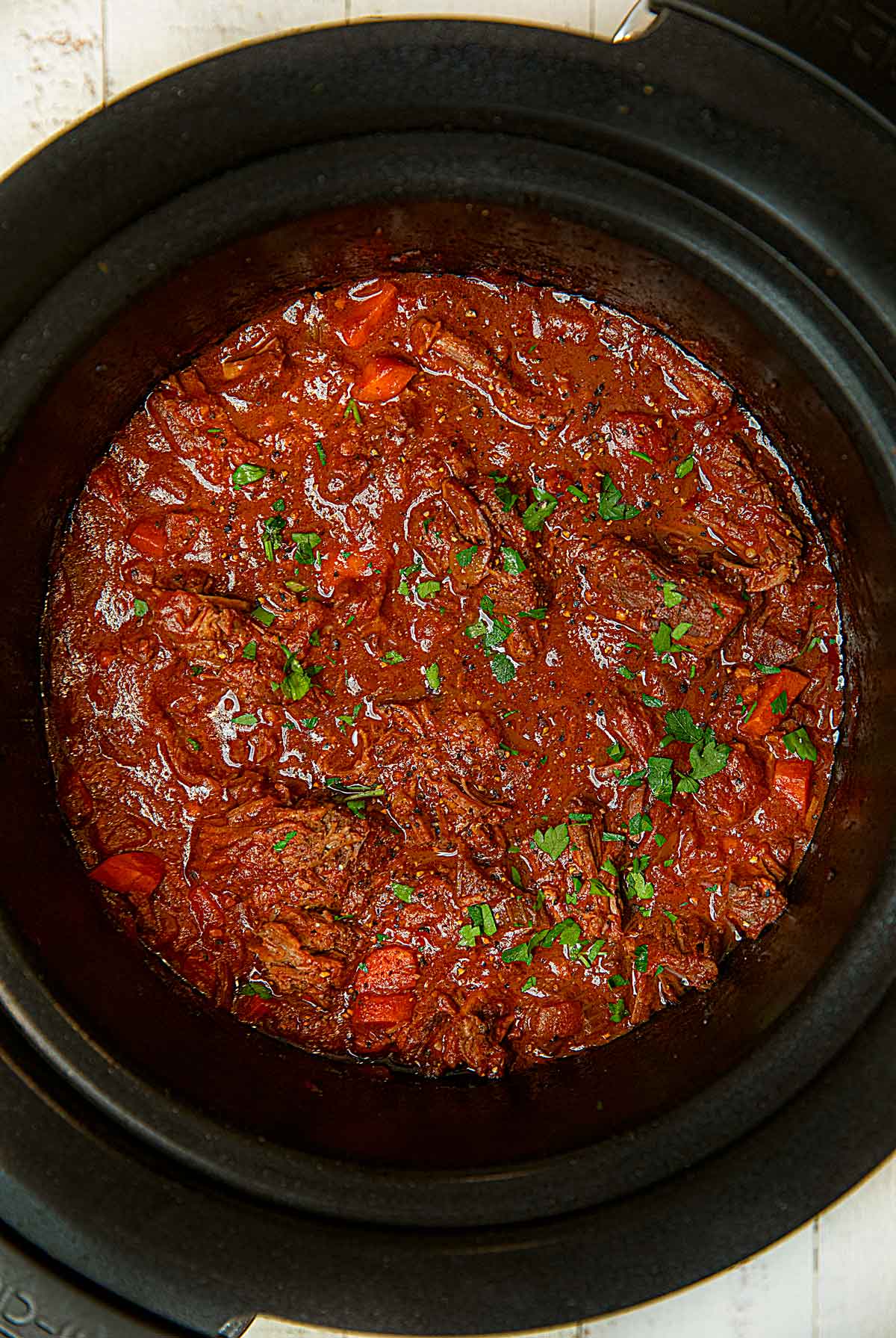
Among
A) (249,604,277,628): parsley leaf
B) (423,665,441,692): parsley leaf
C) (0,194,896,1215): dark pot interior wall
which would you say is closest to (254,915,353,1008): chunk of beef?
(0,194,896,1215): dark pot interior wall

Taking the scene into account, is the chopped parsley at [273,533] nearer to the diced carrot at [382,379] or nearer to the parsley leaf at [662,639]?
the diced carrot at [382,379]

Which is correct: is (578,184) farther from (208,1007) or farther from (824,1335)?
(824,1335)

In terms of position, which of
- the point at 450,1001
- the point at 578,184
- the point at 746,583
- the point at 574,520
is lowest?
the point at 450,1001

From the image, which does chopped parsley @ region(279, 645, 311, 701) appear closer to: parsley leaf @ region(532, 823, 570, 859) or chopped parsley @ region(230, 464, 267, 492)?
chopped parsley @ region(230, 464, 267, 492)

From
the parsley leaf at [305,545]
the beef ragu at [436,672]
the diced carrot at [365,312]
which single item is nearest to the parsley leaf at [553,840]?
the beef ragu at [436,672]

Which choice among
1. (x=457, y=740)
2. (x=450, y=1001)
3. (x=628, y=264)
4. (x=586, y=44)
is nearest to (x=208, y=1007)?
(x=450, y=1001)

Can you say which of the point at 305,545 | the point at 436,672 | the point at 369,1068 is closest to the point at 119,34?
the point at 305,545

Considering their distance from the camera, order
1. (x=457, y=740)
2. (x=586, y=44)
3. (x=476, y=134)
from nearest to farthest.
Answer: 1. (x=586, y=44)
2. (x=476, y=134)
3. (x=457, y=740)

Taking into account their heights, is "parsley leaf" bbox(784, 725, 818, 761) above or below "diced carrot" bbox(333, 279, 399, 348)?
below
